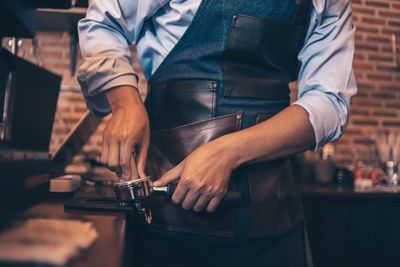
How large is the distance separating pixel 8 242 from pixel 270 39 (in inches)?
26.9

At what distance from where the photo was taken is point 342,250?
162 cm

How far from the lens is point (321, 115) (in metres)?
0.78

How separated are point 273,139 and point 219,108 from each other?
14 centimetres

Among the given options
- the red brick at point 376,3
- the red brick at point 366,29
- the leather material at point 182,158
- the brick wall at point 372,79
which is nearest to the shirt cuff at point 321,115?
the leather material at point 182,158

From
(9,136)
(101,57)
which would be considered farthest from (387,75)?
(9,136)

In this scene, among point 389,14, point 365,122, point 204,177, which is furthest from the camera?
point 389,14

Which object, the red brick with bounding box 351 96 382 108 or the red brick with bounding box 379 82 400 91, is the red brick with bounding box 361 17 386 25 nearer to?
the red brick with bounding box 379 82 400 91

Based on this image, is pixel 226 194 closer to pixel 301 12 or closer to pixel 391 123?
pixel 301 12

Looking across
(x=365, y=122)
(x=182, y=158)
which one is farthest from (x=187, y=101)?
(x=365, y=122)

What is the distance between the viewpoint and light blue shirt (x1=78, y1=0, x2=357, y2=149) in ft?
2.56

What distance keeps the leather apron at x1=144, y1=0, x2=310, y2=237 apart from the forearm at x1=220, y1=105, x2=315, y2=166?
54 millimetres

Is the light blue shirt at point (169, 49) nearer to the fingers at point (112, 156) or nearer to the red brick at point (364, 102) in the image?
the fingers at point (112, 156)

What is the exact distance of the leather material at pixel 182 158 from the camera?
29.4 inches

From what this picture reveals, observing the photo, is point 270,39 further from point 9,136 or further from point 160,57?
point 9,136
